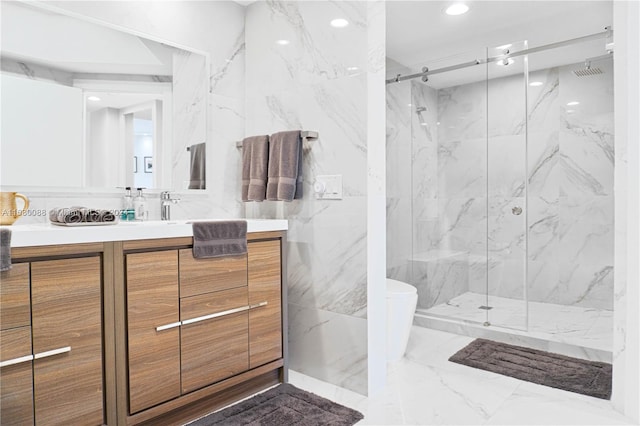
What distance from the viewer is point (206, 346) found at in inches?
75.6

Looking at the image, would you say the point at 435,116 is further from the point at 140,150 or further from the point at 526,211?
the point at 140,150

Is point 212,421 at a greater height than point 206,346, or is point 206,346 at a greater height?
point 206,346

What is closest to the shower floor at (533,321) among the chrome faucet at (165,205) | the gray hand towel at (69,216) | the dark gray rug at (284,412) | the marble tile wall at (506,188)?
the marble tile wall at (506,188)

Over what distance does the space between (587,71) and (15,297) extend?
4.22 m

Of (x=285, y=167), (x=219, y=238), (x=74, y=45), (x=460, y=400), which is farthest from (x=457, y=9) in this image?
(x=460, y=400)

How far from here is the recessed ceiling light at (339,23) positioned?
2.24 meters

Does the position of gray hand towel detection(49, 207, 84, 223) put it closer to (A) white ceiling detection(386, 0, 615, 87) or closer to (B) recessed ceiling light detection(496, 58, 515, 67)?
(A) white ceiling detection(386, 0, 615, 87)

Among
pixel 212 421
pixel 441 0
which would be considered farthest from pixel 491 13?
pixel 212 421

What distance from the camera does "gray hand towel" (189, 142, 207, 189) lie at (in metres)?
2.50

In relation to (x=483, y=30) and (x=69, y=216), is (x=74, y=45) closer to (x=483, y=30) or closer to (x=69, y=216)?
(x=69, y=216)

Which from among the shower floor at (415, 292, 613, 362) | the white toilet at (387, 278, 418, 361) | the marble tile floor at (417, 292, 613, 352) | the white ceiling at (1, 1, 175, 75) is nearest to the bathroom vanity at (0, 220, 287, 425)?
the white toilet at (387, 278, 418, 361)

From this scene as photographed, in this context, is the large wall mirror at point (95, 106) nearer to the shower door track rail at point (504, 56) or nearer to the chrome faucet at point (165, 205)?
the chrome faucet at point (165, 205)

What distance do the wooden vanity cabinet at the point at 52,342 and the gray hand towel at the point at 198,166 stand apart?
100cm

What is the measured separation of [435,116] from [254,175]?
2.13 m
